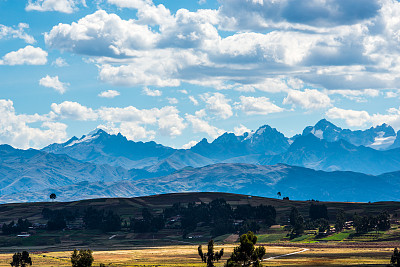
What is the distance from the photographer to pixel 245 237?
140 metres

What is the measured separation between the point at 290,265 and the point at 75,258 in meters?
81.8

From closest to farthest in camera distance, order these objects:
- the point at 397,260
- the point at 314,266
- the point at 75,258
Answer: the point at 75,258, the point at 397,260, the point at 314,266

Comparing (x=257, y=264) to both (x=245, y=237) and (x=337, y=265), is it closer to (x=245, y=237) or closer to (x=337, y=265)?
(x=245, y=237)

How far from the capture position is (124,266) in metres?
198

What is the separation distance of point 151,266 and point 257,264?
67.1 meters

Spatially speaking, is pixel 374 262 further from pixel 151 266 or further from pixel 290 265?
pixel 151 266

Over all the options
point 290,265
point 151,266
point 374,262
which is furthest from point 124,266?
point 374,262

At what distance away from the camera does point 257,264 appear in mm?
137500

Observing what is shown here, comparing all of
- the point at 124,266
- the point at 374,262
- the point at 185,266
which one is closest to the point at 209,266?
the point at 185,266

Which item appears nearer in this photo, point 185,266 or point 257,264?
point 257,264

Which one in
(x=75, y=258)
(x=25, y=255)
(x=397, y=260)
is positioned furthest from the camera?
(x=25, y=255)

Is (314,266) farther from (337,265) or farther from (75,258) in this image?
(75,258)

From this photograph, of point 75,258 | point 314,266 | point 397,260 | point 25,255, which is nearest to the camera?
point 75,258

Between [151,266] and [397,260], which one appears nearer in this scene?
[397,260]
